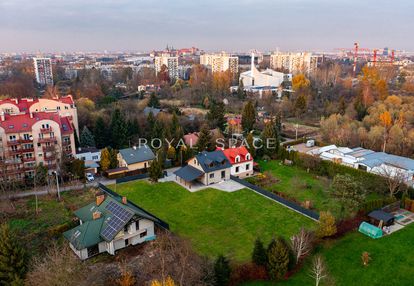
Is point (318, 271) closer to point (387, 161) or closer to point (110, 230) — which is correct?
point (110, 230)

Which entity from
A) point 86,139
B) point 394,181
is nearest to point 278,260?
point 394,181

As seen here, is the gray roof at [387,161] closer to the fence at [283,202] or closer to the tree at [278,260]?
the fence at [283,202]

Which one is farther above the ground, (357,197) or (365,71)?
(365,71)

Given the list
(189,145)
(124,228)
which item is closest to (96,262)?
(124,228)

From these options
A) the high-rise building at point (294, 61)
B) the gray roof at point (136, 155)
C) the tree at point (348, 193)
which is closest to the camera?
the tree at point (348, 193)

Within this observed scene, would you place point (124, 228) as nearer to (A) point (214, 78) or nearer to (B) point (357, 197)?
(B) point (357, 197)

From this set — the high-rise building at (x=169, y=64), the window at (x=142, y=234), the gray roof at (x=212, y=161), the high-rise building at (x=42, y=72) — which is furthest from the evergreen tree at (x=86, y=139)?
the high-rise building at (x=42, y=72)
